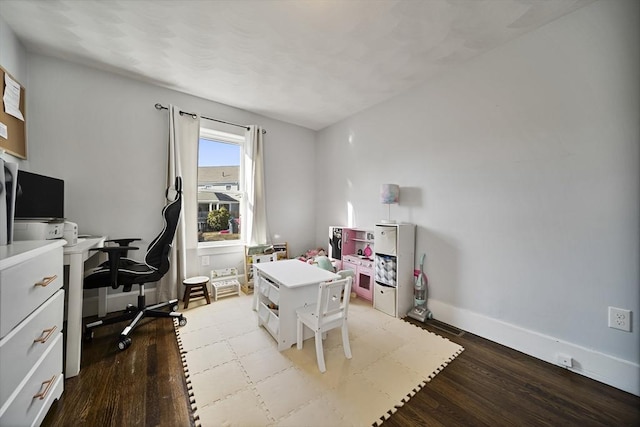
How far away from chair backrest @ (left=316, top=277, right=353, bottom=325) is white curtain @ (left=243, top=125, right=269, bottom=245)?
6.57ft

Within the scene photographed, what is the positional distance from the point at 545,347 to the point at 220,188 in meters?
3.91

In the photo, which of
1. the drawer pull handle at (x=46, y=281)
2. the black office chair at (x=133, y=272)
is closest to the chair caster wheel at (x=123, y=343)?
the black office chair at (x=133, y=272)

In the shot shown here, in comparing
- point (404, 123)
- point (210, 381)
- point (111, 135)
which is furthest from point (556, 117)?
point (111, 135)

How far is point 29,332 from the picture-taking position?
1034 mm

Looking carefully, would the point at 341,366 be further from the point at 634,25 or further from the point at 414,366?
the point at 634,25

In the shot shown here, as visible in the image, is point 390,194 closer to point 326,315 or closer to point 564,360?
point 326,315

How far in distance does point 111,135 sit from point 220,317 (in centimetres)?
235

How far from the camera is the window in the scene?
3.25 meters

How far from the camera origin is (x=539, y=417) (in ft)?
4.25

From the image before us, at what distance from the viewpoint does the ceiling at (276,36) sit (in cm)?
165

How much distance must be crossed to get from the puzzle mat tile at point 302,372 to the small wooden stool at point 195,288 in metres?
0.33

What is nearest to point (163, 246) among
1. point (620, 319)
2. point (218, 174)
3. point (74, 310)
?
point (74, 310)

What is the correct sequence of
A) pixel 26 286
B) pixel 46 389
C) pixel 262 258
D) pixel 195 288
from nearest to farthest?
pixel 26 286, pixel 46 389, pixel 195 288, pixel 262 258

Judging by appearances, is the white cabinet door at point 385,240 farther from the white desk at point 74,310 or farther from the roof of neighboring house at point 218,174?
the white desk at point 74,310
